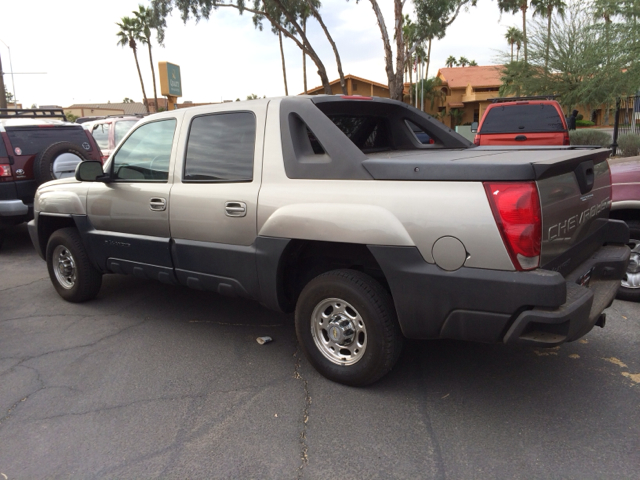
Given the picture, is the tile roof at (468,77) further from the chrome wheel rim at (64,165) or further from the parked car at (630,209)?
the parked car at (630,209)

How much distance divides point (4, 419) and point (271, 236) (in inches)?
79.2

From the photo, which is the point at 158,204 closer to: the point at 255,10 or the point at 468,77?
the point at 255,10

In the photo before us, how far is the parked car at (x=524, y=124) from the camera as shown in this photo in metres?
8.98

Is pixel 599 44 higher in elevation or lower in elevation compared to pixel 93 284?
higher

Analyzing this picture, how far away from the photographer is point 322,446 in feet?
9.49

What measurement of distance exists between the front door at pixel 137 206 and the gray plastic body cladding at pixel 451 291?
207cm

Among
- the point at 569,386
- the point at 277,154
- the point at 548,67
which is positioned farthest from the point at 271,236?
the point at 548,67

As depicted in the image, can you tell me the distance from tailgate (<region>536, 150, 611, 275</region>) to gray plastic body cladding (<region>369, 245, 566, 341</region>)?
190 millimetres

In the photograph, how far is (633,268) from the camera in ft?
15.8

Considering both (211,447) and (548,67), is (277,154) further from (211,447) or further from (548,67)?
(548,67)

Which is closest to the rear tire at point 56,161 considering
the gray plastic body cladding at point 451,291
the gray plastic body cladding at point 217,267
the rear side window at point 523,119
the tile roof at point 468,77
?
the gray plastic body cladding at point 217,267

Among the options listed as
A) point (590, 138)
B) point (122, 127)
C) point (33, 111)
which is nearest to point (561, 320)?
point (33, 111)

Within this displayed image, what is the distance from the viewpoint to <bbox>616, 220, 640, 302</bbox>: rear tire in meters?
4.67

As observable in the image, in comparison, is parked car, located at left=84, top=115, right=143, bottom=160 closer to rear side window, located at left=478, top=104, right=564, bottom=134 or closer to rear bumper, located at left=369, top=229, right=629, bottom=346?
rear side window, located at left=478, top=104, right=564, bottom=134
